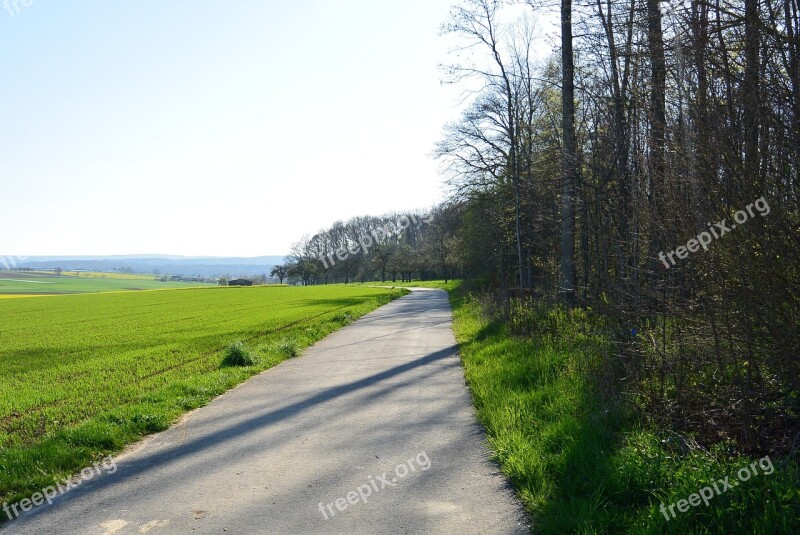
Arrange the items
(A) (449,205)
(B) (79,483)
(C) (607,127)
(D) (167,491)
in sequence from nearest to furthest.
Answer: (D) (167,491) → (B) (79,483) → (C) (607,127) → (A) (449,205)

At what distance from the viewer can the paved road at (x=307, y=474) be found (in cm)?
414

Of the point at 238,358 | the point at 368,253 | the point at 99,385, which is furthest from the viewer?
the point at 368,253

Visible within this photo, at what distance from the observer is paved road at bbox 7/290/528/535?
414 cm

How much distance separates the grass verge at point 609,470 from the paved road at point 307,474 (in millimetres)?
286

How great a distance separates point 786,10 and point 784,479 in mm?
3364

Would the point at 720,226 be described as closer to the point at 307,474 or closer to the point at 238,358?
the point at 307,474

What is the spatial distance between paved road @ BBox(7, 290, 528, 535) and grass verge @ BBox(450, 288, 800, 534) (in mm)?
286

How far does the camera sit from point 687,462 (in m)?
4.26

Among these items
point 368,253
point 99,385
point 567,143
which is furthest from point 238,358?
point 368,253

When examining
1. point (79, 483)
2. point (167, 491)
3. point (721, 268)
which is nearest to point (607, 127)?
point (721, 268)

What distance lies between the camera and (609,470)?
4375mm

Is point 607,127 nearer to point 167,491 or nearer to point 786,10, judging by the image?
point 786,10

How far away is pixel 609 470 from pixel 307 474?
2589 millimetres

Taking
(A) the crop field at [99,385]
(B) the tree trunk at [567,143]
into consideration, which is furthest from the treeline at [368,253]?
(B) the tree trunk at [567,143]
